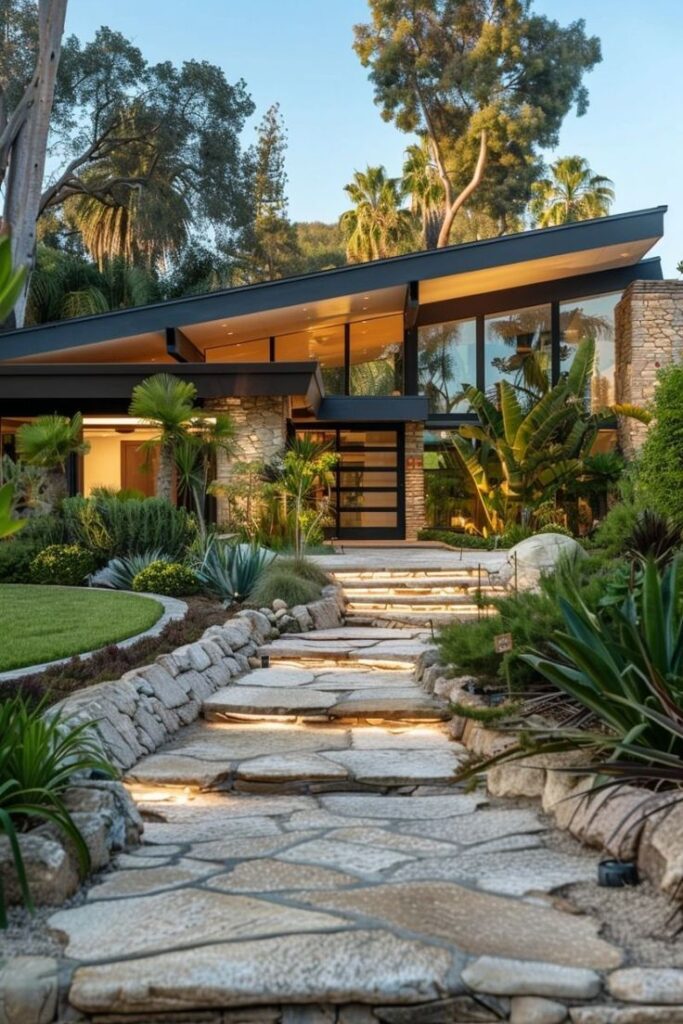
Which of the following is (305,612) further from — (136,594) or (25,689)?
(25,689)

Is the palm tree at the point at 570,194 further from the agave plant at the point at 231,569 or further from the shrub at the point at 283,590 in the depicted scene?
the shrub at the point at 283,590

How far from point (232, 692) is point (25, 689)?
204 cm

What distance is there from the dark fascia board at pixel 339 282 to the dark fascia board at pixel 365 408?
2.36 metres

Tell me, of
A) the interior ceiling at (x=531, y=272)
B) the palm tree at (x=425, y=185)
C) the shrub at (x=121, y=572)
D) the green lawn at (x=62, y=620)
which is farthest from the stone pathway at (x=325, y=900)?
the palm tree at (x=425, y=185)

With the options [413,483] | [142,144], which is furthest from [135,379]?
[142,144]

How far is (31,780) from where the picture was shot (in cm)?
393

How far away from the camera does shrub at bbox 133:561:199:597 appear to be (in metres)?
12.1

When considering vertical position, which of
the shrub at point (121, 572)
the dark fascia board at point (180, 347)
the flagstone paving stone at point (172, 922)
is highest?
the dark fascia board at point (180, 347)

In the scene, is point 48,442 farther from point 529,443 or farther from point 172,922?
point 172,922

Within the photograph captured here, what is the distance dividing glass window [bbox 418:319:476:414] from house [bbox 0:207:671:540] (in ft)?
0.11

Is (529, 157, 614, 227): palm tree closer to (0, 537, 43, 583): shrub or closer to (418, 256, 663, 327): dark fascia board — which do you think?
(418, 256, 663, 327): dark fascia board

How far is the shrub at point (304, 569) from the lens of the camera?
12.6m

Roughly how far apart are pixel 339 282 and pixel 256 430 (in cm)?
410

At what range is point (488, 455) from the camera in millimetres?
21109
